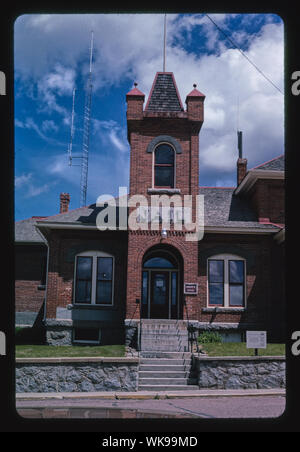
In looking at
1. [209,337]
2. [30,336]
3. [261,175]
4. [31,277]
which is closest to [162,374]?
[209,337]

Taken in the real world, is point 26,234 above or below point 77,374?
above

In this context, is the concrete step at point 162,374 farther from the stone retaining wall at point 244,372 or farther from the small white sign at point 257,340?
the small white sign at point 257,340

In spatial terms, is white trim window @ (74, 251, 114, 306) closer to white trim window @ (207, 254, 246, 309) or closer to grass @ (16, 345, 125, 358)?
grass @ (16, 345, 125, 358)

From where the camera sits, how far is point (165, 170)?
17078 mm

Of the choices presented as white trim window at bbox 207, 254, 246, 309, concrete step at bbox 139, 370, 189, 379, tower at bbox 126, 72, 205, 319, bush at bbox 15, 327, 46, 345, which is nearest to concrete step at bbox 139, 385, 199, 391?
concrete step at bbox 139, 370, 189, 379

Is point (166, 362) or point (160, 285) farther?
point (160, 285)

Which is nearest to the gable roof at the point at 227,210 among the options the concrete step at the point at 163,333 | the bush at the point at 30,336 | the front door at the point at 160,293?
the front door at the point at 160,293

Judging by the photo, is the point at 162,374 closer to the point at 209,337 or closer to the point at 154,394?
the point at 154,394

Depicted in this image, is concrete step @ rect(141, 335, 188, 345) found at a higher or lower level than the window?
lower

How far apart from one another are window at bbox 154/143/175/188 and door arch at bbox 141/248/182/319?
2.53 meters

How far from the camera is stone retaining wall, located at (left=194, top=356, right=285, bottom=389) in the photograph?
1233cm

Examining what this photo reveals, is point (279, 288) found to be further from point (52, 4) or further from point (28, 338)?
point (52, 4)

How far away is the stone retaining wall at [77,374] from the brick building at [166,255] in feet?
14.0

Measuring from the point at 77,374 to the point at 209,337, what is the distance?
19.2ft
